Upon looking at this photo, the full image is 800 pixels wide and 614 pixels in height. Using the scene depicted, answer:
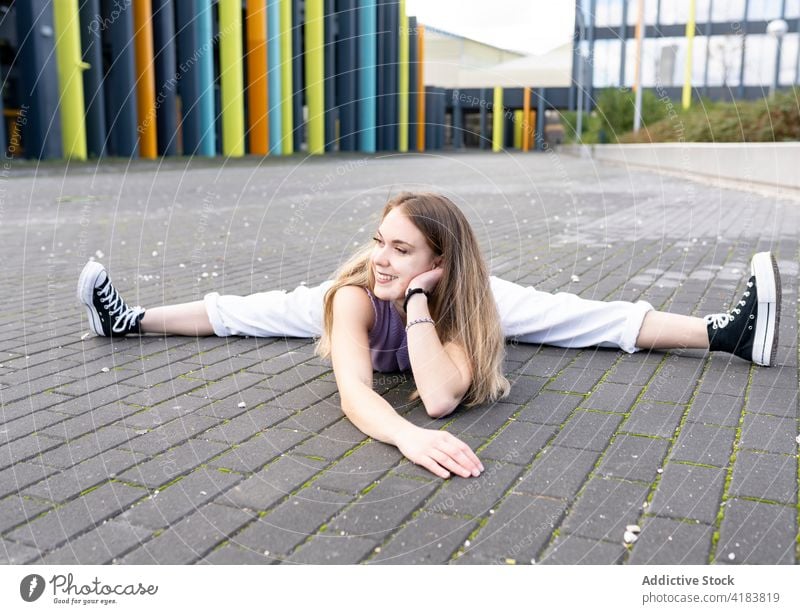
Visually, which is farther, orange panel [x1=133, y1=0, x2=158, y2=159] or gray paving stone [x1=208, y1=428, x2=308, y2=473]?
orange panel [x1=133, y1=0, x2=158, y2=159]

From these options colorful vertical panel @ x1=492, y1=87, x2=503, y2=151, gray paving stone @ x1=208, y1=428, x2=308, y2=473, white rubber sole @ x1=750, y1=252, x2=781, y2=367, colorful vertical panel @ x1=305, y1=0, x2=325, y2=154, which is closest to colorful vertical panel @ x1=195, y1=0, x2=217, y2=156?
colorful vertical panel @ x1=305, y1=0, x2=325, y2=154

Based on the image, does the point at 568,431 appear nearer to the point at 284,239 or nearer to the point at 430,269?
the point at 430,269

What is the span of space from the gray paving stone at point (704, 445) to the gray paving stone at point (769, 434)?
A: 0.06m

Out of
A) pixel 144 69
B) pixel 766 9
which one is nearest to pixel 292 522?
pixel 144 69

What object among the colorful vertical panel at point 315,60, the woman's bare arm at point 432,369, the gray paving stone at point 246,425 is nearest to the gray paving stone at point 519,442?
the woman's bare arm at point 432,369

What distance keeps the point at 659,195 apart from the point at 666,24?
26.3 m

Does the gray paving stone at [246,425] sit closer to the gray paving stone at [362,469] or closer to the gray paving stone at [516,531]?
the gray paving stone at [362,469]

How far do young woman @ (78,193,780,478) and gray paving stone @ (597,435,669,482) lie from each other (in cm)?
48

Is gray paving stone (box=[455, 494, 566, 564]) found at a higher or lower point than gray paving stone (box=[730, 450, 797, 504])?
higher

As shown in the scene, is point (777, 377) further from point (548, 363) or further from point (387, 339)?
point (387, 339)

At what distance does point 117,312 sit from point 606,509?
3133 mm

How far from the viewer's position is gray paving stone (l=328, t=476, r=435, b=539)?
258 centimetres

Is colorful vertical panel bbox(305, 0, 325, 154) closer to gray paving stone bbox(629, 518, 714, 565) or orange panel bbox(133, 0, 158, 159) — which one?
orange panel bbox(133, 0, 158, 159)

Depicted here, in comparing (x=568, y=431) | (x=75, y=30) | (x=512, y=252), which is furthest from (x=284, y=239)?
(x=75, y=30)
